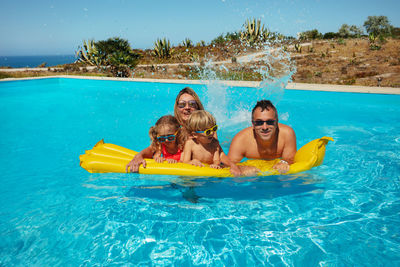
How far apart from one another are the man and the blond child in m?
0.68

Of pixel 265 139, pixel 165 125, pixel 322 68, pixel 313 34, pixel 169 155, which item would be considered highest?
pixel 313 34

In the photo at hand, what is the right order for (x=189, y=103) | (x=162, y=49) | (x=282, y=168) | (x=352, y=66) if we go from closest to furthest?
(x=282, y=168) → (x=189, y=103) → (x=352, y=66) → (x=162, y=49)

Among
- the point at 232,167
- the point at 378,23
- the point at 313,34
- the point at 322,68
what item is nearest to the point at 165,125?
the point at 232,167

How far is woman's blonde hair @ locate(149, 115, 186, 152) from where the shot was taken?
297 cm

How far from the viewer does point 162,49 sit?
2016 cm

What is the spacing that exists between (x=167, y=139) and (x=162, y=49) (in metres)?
18.4

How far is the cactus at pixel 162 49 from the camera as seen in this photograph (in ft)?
64.7

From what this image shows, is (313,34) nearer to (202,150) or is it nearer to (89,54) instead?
(89,54)

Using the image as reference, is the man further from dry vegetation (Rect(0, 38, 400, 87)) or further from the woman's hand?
dry vegetation (Rect(0, 38, 400, 87))

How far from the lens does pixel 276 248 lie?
7.91ft

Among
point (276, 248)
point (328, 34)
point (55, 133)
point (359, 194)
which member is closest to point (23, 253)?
point (276, 248)

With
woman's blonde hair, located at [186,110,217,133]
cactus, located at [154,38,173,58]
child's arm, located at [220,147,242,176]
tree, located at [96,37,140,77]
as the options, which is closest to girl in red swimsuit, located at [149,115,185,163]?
woman's blonde hair, located at [186,110,217,133]

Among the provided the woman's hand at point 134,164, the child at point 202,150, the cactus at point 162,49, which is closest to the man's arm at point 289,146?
the child at point 202,150

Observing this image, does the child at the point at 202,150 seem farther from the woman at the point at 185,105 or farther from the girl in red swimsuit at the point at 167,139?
the woman at the point at 185,105
